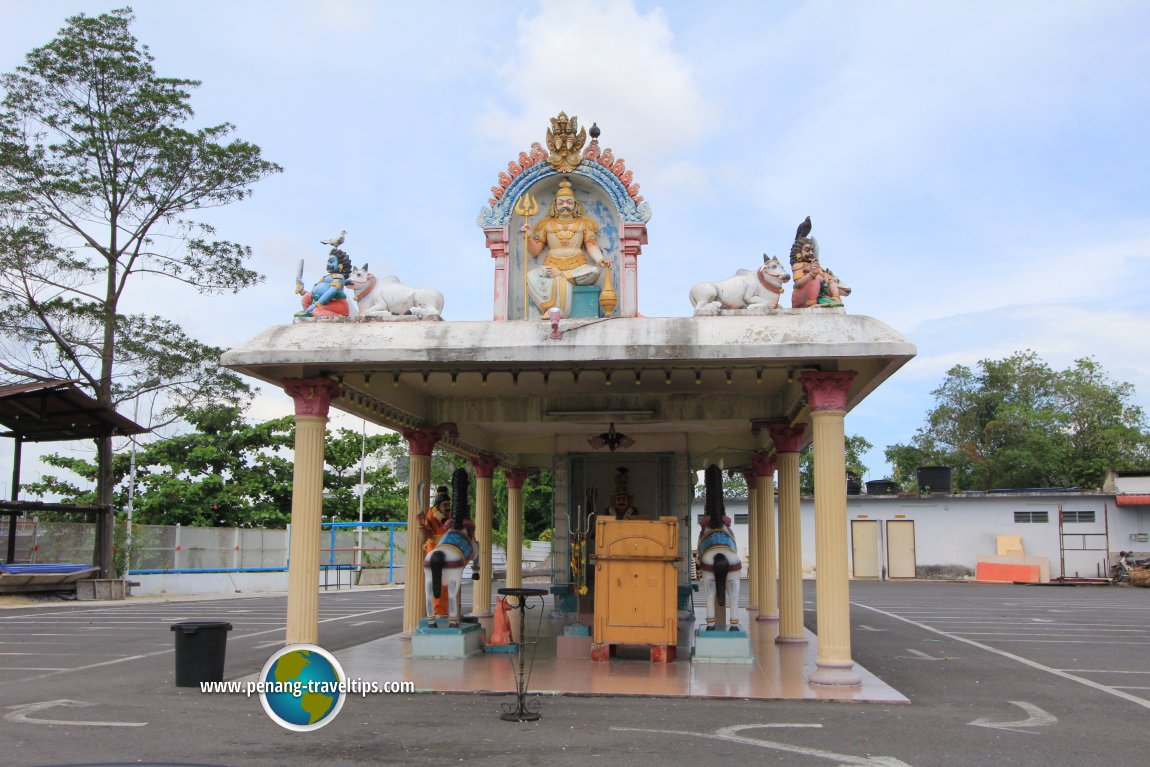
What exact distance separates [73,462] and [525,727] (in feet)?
114

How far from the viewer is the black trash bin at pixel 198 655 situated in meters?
10.7

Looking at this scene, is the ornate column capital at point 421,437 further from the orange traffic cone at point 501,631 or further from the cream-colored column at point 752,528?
the cream-colored column at point 752,528

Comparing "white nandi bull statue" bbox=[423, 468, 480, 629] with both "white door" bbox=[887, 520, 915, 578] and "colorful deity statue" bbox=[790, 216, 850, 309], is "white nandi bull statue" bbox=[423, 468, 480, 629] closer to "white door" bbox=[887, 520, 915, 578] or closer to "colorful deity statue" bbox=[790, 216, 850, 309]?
"colorful deity statue" bbox=[790, 216, 850, 309]

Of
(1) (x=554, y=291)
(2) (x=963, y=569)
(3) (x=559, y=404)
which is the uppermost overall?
(1) (x=554, y=291)

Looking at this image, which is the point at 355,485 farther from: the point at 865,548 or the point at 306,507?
the point at 306,507

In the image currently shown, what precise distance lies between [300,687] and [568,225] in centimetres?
878

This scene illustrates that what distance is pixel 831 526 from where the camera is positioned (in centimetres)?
1095

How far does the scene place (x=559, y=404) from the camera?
15.2 metres

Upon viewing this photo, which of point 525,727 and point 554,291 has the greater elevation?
point 554,291

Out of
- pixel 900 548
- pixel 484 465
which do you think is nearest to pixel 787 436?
pixel 484 465

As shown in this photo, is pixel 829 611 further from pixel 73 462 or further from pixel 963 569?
pixel 73 462

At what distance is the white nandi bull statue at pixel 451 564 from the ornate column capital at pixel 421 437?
5.85 feet

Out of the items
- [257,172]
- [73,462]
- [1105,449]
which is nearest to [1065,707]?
[257,172]

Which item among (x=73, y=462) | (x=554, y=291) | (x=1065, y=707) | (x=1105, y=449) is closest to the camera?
(x=1065, y=707)
